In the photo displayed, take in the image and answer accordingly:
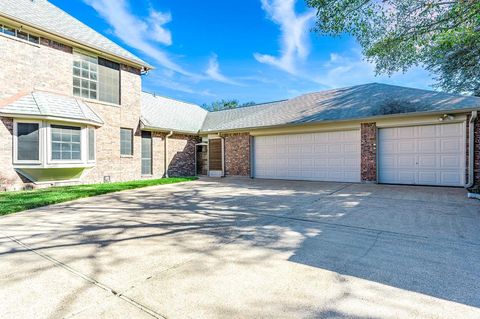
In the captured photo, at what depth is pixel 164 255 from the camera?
143 inches

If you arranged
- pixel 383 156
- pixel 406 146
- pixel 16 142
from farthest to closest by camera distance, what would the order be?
1. pixel 383 156
2. pixel 406 146
3. pixel 16 142

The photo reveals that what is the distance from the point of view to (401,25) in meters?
10.4

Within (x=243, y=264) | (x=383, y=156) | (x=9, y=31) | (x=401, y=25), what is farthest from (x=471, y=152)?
(x=9, y=31)

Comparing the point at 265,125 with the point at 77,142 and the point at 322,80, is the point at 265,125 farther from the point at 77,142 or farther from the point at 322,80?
the point at 322,80

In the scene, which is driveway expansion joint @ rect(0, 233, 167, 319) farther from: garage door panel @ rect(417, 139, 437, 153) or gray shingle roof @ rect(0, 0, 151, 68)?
garage door panel @ rect(417, 139, 437, 153)

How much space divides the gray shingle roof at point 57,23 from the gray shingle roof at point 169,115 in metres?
2.78

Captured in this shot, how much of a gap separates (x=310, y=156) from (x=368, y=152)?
268 centimetres

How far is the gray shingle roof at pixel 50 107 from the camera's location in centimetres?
959

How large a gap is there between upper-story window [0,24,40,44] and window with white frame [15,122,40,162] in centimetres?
342

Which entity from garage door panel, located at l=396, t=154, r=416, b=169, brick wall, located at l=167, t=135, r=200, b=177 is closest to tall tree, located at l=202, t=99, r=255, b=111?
brick wall, located at l=167, t=135, r=200, b=177

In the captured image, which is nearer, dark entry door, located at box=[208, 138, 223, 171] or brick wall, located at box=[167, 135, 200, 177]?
brick wall, located at box=[167, 135, 200, 177]

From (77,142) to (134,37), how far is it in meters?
9.75

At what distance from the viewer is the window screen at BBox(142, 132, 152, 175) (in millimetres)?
14750

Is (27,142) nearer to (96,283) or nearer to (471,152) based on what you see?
(96,283)
